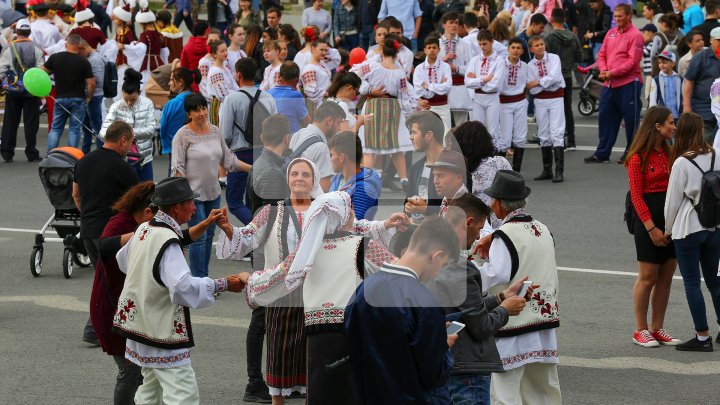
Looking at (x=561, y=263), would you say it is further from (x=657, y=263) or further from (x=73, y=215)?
(x=73, y=215)

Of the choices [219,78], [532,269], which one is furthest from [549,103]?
[532,269]

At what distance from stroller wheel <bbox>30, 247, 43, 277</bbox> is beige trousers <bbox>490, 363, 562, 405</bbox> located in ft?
19.8

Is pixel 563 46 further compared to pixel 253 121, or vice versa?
pixel 563 46

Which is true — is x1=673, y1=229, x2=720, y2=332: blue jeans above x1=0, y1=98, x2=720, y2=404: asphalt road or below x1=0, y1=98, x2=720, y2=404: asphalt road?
above

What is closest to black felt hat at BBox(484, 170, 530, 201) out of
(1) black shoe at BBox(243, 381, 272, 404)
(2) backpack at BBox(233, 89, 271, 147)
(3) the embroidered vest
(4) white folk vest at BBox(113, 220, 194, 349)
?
(3) the embroidered vest

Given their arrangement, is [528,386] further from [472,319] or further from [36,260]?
[36,260]

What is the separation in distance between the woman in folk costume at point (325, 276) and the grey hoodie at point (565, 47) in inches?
475

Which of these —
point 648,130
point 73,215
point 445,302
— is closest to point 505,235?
point 445,302

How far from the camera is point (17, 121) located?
18.4 metres

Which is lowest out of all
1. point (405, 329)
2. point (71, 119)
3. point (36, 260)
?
point (36, 260)

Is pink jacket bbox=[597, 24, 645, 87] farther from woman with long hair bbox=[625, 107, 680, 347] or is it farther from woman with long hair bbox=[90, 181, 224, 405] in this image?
woman with long hair bbox=[90, 181, 224, 405]

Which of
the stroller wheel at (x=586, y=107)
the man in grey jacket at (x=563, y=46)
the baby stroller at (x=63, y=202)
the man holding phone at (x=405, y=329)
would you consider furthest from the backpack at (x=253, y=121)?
the stroller wheel at (x=586, y=107)

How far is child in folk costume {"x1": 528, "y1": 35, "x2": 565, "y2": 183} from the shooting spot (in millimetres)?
15766

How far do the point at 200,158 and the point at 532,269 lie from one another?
450cm
